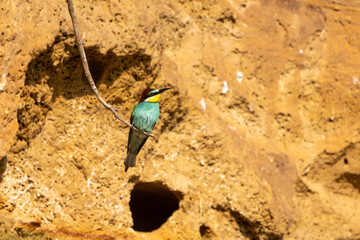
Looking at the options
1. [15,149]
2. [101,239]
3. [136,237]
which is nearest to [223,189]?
[136,237]

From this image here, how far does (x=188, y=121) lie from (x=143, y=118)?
26.3 inches

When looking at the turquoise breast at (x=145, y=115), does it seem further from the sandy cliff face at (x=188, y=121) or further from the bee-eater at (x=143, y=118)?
the sandy cliff face at (x=188, y=121)

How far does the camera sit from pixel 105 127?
3.88m

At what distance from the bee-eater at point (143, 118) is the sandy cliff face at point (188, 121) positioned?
27 centimetres

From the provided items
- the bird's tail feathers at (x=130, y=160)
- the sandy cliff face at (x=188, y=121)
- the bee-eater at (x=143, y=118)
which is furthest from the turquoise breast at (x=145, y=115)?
the sandy cliff face at (x=188, y=121)

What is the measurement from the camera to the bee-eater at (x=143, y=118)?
3.63 m

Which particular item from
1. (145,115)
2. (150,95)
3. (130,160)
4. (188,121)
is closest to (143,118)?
(145,115)

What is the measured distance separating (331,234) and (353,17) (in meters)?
2.09

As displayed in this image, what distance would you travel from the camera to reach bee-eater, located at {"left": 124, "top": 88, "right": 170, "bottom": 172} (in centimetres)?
363

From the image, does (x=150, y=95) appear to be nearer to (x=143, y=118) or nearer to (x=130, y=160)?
(x=143, y=118)

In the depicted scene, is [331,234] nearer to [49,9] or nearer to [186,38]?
[186,38]

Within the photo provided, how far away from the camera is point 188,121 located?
4234 mm

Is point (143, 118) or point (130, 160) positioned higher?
point (143, 118)

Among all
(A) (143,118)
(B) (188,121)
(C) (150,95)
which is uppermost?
(C) (150,95)
